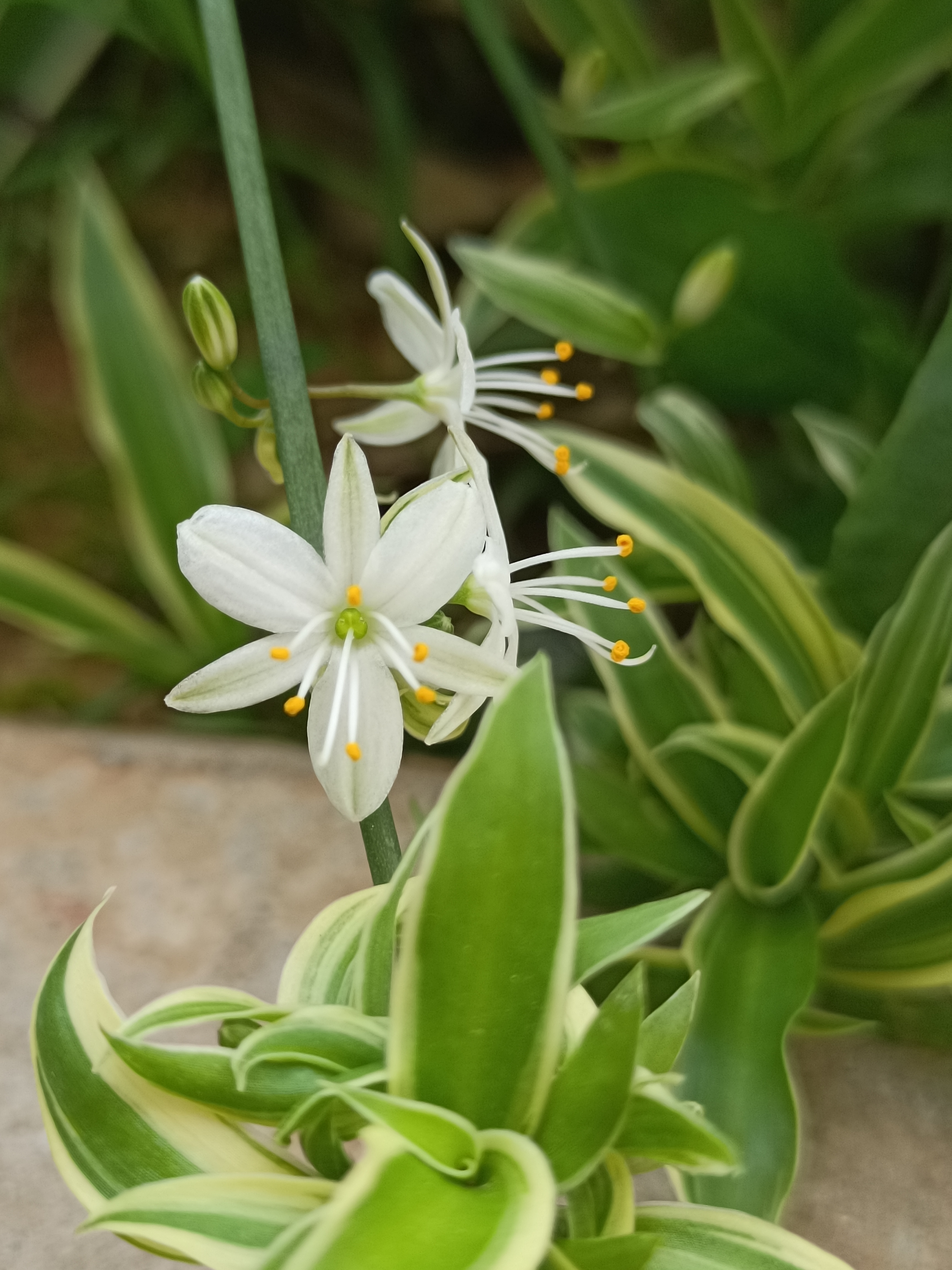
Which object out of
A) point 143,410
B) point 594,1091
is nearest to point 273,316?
point 594,1091

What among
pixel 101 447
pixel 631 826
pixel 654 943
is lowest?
pixel 654 943

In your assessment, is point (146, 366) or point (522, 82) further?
point (146, 366)

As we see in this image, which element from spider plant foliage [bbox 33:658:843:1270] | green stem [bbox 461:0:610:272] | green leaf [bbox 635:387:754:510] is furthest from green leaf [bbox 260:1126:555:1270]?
green stem [bbox 461:0:610:272]

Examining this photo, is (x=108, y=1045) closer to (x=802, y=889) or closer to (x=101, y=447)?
(x=802, y=889)

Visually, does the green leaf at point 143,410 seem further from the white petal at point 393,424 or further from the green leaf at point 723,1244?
the green leaf at point 723,1244

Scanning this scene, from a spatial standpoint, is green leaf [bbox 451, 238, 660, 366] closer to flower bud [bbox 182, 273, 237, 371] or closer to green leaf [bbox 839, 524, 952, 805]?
green leaf [bbox 839, 524, 952, 805]

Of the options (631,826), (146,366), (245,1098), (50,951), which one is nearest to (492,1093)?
(245,1098)

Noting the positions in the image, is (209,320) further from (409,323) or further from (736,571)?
(736,571)
